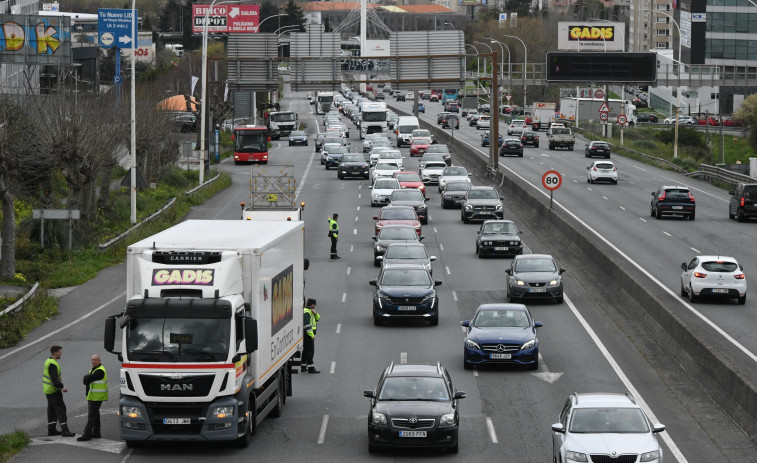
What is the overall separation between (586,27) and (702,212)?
70122mm

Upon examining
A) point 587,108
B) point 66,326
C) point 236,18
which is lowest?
point 66,326

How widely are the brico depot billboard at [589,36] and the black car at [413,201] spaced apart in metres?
73.0

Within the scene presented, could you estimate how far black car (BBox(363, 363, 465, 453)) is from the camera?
19.1 m

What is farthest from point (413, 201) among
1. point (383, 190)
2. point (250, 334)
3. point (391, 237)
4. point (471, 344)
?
point (250, 334)

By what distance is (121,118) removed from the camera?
55.8m

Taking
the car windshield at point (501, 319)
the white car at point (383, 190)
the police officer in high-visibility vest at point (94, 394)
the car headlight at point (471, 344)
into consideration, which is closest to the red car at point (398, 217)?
the white car at point (383, 190)

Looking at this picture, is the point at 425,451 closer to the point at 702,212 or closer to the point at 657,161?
the point at 702,212

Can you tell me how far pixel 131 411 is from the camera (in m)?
18.8

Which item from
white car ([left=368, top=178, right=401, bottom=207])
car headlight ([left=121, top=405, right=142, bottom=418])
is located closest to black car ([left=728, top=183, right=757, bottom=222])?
white car ([left=368, top=178, right=401, bottom=207])

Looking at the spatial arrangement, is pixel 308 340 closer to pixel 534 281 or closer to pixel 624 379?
pixel 624 379

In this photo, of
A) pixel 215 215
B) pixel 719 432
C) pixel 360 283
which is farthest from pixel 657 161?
pixel 719 432

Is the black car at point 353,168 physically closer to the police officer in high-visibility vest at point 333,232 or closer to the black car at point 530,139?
the black car at point 530,139

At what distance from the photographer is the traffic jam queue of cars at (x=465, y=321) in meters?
17.7

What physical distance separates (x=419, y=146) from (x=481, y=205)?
35.0 meters
